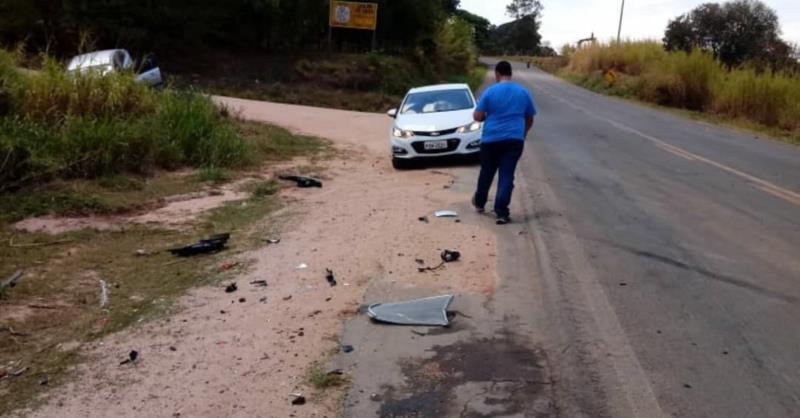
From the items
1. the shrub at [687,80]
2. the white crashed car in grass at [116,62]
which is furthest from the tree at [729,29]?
the white crashed car in grass at [116,62]

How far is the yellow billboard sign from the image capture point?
37.0m

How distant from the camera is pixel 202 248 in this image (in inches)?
327

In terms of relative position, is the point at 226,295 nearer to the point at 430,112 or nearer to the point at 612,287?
the point at 612,287

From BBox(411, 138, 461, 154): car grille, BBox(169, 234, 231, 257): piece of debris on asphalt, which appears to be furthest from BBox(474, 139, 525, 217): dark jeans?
BBox(411, 138, 461, 154): car grille

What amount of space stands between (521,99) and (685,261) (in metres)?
2.94

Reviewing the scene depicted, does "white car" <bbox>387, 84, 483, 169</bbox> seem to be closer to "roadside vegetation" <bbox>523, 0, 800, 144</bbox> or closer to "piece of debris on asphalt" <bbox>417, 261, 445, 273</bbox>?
"piece of debris on asphalt" <bbox>417, 261, 445, 273</bbox>

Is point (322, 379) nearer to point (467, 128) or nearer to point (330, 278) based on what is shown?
point (330, 278)

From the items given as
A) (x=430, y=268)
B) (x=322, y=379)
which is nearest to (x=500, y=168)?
(x=430, y=268)

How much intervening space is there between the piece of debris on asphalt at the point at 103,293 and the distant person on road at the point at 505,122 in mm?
4413

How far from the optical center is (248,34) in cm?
3856

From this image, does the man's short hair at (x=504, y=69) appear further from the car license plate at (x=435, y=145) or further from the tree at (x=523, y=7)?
the tree at (x=523, y=7)

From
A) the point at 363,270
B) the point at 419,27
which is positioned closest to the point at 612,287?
the point at 363,270

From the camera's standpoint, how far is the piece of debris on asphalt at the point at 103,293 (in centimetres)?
664

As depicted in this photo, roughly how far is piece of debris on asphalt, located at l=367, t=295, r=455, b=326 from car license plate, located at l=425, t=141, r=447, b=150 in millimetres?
8342
